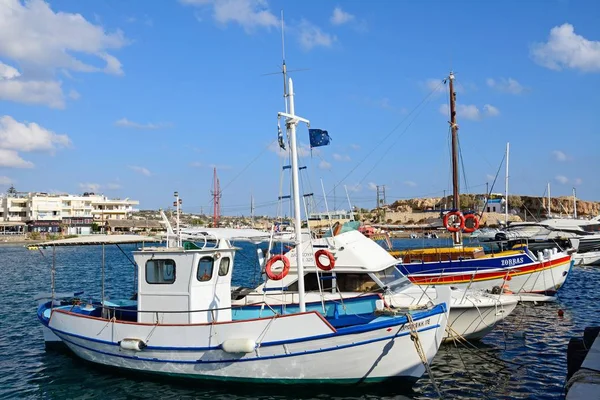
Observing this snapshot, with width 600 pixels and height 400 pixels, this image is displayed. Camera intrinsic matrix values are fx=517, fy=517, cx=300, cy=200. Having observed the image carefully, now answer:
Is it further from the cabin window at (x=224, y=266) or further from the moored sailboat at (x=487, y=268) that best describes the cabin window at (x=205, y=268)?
the moored sailboat at (x=487, y=268)

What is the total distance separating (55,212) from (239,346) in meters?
123

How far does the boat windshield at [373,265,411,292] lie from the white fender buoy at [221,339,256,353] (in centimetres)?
Result: 544

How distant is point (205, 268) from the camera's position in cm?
1395

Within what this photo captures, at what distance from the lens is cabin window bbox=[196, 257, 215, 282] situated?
1387cm

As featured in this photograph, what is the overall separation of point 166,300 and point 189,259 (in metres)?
1.29

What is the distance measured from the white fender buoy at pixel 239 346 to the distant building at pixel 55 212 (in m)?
111

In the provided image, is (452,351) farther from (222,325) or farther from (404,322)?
(222,325)

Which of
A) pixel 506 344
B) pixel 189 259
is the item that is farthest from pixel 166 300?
pixel 506 344

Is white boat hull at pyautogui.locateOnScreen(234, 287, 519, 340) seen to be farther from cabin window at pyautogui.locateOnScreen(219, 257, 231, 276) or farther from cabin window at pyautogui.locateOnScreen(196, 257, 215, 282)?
cabin window at pyautogui.locateOnScreen(196, 257, 215, 282)

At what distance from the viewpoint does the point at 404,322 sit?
39.2ft

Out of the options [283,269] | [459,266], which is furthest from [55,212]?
[283,269]

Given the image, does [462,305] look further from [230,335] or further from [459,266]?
[459,266]

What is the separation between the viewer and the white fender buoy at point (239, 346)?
12.4m

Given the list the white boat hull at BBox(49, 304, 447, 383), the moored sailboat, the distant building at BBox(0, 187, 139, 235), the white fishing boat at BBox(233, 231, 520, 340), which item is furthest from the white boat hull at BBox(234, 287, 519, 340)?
the distant building at BBox(0, 187, 139, 235)
